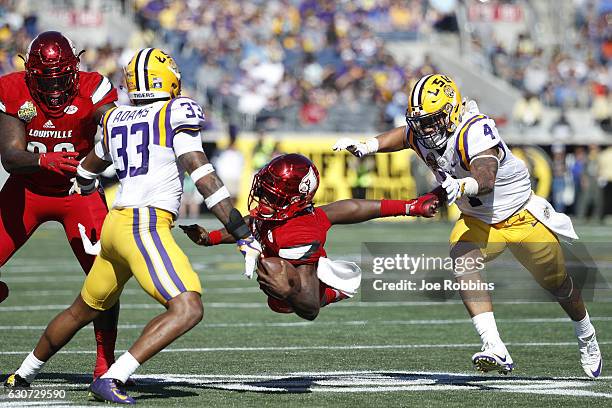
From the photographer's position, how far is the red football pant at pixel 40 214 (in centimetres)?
668

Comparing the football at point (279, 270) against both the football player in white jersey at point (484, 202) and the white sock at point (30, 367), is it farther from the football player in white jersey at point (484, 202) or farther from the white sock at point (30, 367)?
the white sock at point (30, 367)

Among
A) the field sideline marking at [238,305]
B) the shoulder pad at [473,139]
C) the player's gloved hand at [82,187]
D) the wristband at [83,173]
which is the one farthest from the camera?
the field sideline marking at [238,305]

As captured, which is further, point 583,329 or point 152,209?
point 583,329

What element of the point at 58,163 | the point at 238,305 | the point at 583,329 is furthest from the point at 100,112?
the point at 238,305

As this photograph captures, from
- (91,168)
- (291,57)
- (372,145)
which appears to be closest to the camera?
(91,168)

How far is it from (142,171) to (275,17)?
20335 mm

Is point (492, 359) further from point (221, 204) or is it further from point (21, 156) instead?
point (21, 156)

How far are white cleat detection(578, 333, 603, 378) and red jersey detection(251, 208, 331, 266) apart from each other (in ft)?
5.42

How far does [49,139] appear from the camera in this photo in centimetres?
673

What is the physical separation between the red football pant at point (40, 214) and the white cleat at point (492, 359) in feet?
6.59

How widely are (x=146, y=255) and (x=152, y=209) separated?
25cm

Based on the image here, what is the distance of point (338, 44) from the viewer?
25734 mm

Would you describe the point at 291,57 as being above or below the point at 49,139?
below

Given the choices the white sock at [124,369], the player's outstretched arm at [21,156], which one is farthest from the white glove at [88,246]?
the white sock at [124,369]
